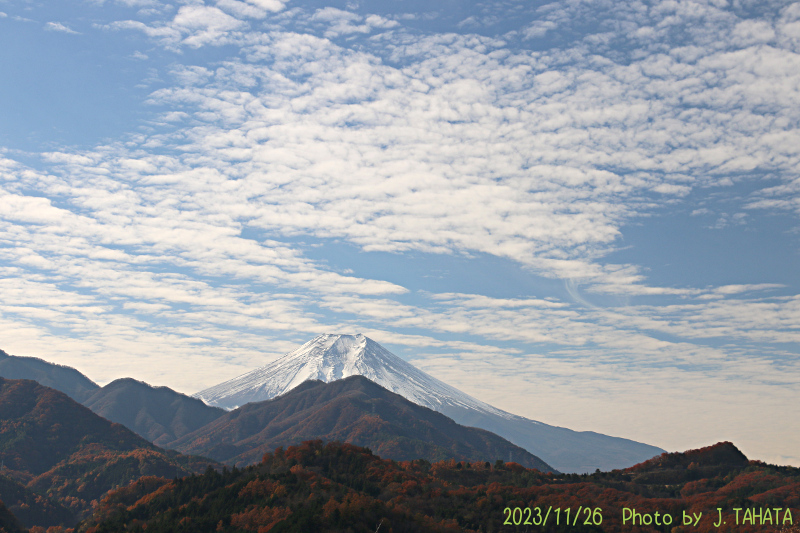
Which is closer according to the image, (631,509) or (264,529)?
(264,529)

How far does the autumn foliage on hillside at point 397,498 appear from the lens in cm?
7025

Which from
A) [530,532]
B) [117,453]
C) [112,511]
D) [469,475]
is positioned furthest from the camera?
[117,453]

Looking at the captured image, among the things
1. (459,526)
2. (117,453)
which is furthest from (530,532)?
(117,453)

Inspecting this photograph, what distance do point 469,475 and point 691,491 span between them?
130 feet

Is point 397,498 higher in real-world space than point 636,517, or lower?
lower

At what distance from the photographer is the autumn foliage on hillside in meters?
70.2

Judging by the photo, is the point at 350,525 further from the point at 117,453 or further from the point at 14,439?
the point at 14,439

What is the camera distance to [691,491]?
114m

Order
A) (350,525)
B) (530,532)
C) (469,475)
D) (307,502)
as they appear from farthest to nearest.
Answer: (469,475) → (530,532) → (307,502) → (350,525)

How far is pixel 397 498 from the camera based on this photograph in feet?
276

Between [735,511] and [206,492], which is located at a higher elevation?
[735,511]

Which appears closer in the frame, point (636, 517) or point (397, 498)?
point (397, 498)

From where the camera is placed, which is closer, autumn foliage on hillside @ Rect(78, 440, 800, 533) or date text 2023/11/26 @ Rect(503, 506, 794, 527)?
autumn foliage on hillside @ Rect(78, 440, 800, 533)

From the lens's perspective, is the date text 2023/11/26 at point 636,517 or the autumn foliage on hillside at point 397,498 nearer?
the autumn foliage on hillside at point 397,498
